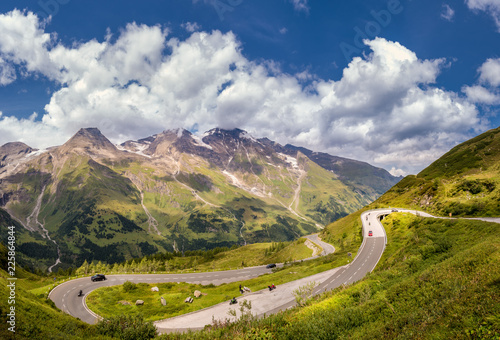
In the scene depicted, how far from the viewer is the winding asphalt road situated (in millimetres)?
47438

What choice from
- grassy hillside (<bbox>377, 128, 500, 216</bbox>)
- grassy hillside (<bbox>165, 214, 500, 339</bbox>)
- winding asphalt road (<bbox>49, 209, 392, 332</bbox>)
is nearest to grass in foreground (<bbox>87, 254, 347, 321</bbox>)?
winding asphalt road (<bbox>49, 209, 392, 332</bbox>)

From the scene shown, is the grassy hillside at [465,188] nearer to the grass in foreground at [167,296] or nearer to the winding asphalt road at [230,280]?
the winding asphalt road at [230,280]

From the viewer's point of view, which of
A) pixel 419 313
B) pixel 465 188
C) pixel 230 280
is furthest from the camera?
pixel 230 280

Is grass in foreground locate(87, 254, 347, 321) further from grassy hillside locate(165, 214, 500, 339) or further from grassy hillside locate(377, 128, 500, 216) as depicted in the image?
grassy hillside locate(377, 128, 500, 216)

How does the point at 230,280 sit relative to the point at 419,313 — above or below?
below

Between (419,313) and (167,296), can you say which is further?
(167,296)

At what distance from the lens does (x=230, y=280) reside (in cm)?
8456

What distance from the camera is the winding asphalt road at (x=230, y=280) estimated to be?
47.4m

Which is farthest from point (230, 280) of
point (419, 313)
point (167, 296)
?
point (419, 313)

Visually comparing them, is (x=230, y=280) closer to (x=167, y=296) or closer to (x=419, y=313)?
(x=167, y=296)

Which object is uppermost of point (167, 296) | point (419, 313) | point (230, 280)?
point (419, 313)

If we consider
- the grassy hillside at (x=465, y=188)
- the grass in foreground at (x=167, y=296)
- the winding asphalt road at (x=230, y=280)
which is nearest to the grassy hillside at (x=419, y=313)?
the winding asphalt road at (x=230, y=280)

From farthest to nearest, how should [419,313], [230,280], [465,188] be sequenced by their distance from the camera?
[230,280] < [465,188] < [419,313]

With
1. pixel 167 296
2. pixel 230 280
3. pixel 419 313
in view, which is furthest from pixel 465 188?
pixel 167 296
